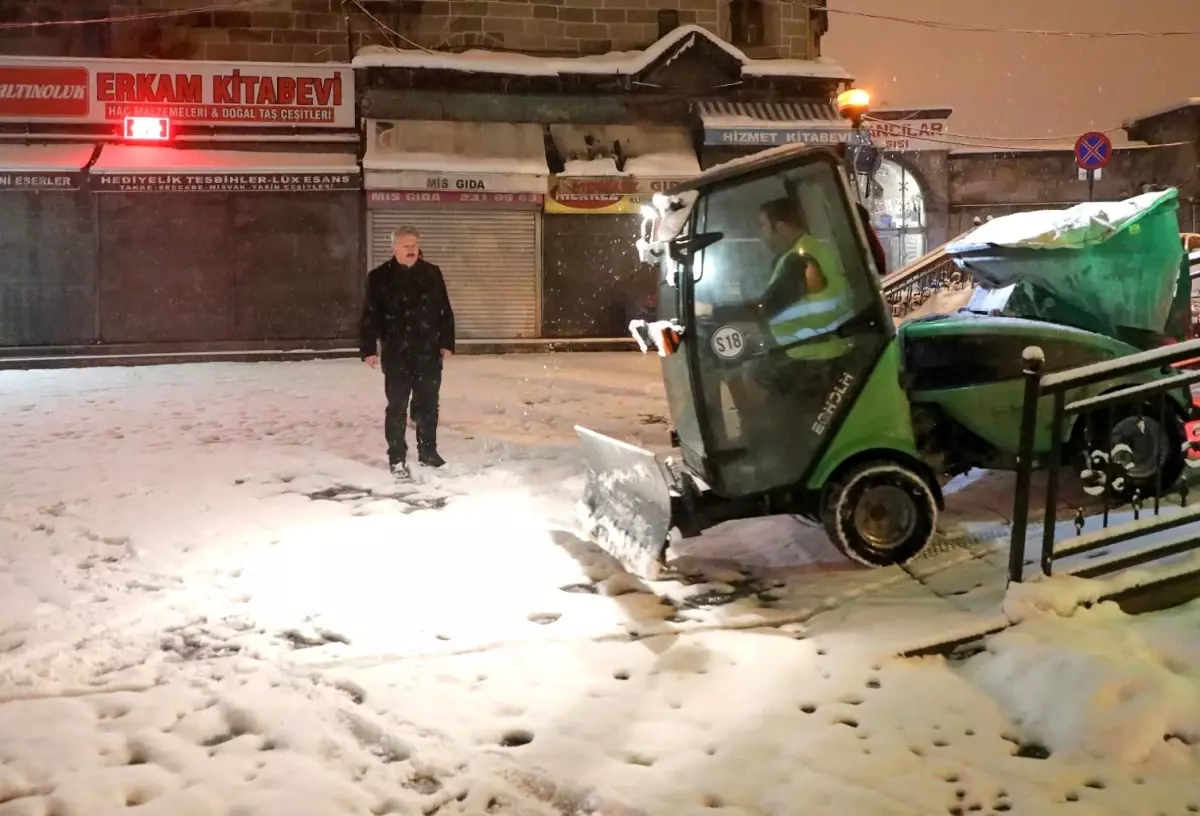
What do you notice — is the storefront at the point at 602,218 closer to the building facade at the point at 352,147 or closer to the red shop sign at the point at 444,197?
the building facade at the point at 352,147

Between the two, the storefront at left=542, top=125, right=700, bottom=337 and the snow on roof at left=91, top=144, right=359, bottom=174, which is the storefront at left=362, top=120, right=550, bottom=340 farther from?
the snow on roof at left=91, top=144, right=359, bottom=174

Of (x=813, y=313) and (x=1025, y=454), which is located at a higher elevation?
(x=813, y=313)

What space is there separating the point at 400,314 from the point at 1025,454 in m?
4.80

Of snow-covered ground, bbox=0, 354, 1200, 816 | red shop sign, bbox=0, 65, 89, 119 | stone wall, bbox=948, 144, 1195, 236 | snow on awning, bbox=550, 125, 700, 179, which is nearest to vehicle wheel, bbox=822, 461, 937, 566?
snow-covered ground, bbox=0, 354, 1200, 816

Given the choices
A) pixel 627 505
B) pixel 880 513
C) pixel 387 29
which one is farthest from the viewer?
pixel 387 29

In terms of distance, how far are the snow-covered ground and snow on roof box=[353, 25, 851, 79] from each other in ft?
39.7

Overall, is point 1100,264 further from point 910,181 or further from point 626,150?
point 910,181

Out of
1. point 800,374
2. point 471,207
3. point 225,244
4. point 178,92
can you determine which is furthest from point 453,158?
point 800,374

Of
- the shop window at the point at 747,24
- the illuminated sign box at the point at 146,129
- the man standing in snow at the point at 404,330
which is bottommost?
the man standing in snow at the point at 404,330

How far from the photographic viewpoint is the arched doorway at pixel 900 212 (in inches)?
1166

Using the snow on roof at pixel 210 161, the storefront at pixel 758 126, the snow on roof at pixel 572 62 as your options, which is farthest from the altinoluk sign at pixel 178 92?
the storefront at pixel 758 126

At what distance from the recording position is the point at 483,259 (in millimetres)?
17891

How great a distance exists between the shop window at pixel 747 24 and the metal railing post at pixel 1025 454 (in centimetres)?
1619

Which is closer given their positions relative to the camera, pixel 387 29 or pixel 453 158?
pixel 453 158
